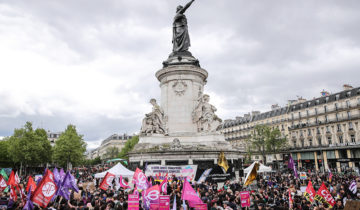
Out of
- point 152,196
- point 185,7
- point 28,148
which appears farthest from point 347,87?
point 28,148

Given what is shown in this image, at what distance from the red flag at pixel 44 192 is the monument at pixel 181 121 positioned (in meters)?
11.6

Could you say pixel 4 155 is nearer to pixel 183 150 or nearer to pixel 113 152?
pixel 113 152

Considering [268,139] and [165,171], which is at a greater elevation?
[268,139]

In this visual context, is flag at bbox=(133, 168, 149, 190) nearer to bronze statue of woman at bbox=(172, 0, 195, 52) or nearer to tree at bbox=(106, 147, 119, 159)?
bronze statue of woman at bbox=(172, 0, 195, 52)

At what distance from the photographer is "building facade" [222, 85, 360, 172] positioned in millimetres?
53188

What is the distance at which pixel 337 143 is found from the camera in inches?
2190

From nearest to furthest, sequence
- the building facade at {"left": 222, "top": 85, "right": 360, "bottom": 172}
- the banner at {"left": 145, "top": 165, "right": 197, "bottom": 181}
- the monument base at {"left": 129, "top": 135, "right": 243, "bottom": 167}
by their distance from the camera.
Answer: the banner at {"left": 145, "top": 165, "right": 197, "bottom": 181}, the monument base at {"left": 129, "top": 135, "right": 243, "bottom": 167}, the building facade at {"left": 222, "top": 85, "right": 360, "bottom": 172}

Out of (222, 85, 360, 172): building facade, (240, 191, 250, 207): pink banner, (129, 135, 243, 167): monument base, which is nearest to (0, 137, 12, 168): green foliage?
(129, 135, 243, 167): monument base

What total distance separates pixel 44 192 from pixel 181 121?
1591cm

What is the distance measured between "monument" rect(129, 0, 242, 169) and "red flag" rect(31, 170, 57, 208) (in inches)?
458

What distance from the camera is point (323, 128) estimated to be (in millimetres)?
59656

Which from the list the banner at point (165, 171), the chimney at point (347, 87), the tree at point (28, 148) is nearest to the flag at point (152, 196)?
the banner at point (165, 171)

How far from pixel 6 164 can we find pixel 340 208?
226ft

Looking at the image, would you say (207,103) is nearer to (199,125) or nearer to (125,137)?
Result: (199,125)
